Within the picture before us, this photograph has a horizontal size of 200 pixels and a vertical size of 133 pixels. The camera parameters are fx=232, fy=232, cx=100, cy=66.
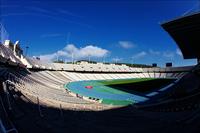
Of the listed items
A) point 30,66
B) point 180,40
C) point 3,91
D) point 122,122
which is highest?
point 180,40

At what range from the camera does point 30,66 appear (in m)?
63.9

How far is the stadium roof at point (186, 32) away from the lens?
120 feet

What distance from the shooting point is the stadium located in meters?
15.9

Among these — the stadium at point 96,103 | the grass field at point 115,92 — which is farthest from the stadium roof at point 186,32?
the grass field at point 115,92

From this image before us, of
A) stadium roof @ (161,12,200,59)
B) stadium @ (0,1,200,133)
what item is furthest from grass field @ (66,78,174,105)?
stadium roof @ (161,12,200,59)

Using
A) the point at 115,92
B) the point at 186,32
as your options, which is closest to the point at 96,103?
the point at 115,92

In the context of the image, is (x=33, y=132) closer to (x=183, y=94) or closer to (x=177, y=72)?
(x=183, y=94)

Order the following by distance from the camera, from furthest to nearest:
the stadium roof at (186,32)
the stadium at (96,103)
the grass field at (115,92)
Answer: the stadium roof at (186,32)
the grass field at (115,92)
the stadium at (96,103)

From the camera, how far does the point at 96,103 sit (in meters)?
32.2

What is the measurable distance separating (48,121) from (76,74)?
73.8 metres

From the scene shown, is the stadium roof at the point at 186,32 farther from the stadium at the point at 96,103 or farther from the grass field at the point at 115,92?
the grass field at the point at 115,92

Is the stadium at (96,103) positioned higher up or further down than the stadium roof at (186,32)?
further down

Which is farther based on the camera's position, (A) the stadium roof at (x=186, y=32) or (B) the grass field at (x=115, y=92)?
(A) the stadium roof at (x=186, y=32)

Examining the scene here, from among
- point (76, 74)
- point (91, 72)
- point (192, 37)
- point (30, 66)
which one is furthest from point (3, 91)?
point (91, 72)
